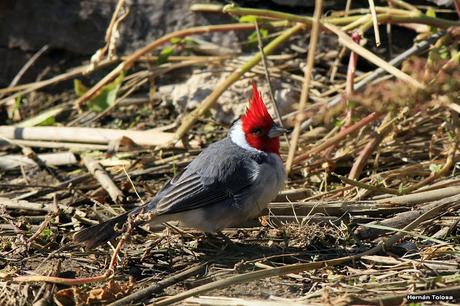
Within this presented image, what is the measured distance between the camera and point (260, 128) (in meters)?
4.97

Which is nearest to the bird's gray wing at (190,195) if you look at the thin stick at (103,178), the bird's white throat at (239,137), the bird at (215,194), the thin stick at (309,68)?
the bird at (215,194)

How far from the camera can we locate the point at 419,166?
5254 millimetres

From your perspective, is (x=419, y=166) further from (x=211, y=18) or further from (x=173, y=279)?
(x=211, y=18)

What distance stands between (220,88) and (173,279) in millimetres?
2095

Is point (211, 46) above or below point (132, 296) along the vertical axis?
above

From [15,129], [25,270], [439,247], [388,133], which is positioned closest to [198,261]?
[25,270]

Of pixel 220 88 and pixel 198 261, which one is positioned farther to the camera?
pixel 220 88

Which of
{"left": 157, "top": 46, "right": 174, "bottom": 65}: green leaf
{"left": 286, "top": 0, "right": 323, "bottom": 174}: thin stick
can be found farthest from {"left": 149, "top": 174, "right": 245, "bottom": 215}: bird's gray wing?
{"left": 157, "top": 46, "right": 174, "bottom": 65}: green leaf

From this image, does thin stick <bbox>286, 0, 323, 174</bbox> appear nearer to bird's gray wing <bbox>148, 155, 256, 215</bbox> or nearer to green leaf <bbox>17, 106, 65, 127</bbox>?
bird's gray wing <bbox>148, 155, 256, 215</bbox>

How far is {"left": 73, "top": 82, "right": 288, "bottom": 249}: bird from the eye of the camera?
4.52 metres

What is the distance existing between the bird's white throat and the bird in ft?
0.21

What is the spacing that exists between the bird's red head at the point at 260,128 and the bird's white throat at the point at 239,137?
0.03 meters

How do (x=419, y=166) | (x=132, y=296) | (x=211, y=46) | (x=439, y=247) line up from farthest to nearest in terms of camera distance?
(x=211, y=46), (x=419, y=166), (x=439, y=247), (x=132, y=296)

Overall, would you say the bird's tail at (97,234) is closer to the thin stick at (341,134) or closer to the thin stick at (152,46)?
the thin stick at (341,134)
